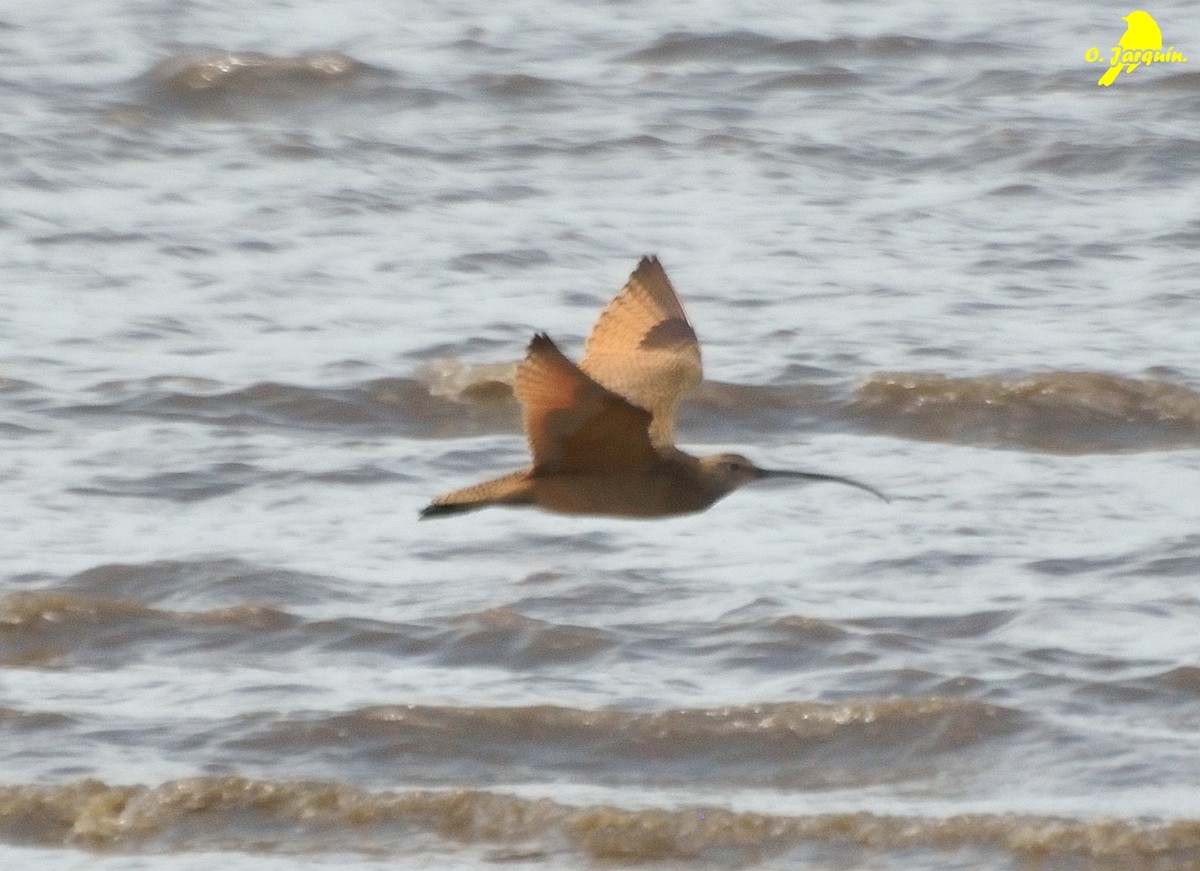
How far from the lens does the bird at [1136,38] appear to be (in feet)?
44.5

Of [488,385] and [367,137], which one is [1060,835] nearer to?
[488,385]

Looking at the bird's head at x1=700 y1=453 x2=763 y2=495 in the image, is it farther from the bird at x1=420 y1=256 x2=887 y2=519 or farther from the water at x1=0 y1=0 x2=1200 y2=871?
the water at x1=0 y1=0 x2=1200 y2=871

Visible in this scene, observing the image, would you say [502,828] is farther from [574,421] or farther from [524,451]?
[524,451]

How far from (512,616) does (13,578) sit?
4.79 feet

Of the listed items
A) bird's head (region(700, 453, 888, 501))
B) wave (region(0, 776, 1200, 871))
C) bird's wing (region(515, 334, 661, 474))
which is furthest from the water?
bird's wing (region(515, 334, 661, 474))

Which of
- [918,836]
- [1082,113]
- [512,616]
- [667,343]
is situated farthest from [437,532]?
[1082,113]

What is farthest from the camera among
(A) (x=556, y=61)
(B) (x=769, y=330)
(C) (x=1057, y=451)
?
(A) (x=556, y=61)

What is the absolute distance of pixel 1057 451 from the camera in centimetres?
903

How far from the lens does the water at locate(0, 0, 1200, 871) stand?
6.14 meters

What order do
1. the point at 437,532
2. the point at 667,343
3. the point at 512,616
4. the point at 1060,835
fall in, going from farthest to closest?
the point at 437,532
the point at 512,616
the point at 667,343
the point at 1060,835

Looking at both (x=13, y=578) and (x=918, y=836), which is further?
(x=13, y=578)

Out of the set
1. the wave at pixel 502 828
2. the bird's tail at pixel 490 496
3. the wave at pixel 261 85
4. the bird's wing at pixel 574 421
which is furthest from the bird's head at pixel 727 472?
the wave at pixel 261 85

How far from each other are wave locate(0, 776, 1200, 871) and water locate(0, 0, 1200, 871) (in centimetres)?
1

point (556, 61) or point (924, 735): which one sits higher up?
point (556, 61)
